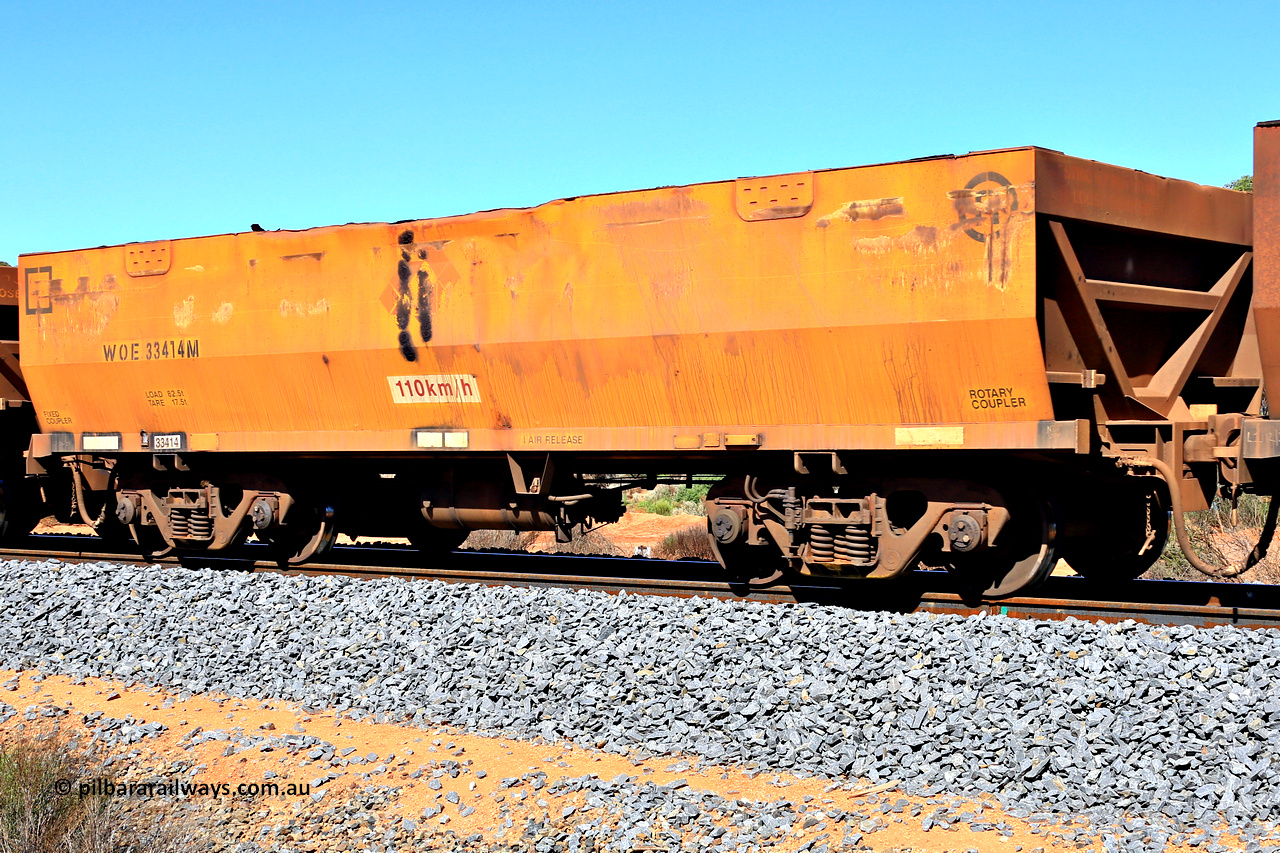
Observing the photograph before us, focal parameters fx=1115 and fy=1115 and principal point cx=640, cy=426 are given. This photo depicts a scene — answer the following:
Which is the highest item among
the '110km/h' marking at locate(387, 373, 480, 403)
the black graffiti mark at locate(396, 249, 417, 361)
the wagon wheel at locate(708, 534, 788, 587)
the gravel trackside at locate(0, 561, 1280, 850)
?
the black graffiti mark at locate(396, 249, 417, 361)

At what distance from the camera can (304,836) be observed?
20.0 feet

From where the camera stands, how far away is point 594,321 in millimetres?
9492

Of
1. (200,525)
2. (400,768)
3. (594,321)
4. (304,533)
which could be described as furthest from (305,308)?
(400,768)

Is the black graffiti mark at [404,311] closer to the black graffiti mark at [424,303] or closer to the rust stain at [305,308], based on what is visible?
the black graffiti mark at [424,303]

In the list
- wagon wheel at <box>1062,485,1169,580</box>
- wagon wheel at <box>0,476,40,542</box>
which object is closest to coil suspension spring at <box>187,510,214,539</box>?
wagon wheel at <box>0,476,40,542</box>

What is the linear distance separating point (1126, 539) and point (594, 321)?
4.90 m

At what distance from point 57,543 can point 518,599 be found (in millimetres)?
9067

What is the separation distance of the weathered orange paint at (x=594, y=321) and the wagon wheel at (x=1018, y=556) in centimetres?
92

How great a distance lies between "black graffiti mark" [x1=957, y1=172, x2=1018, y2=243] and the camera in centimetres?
785

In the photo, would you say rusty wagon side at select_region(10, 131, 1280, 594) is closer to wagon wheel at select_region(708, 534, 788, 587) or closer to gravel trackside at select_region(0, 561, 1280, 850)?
wagon wheel at select_region(708, 534, 788, 587)

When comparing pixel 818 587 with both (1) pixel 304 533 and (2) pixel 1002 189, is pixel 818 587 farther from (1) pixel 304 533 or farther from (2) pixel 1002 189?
(1) pixel 304 533

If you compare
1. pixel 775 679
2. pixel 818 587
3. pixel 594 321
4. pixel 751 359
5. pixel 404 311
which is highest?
pixel 404 311

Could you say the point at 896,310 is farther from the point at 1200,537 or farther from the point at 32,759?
the point at 1200,537

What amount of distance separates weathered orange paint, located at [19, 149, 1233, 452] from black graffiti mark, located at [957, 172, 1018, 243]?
0.02m
